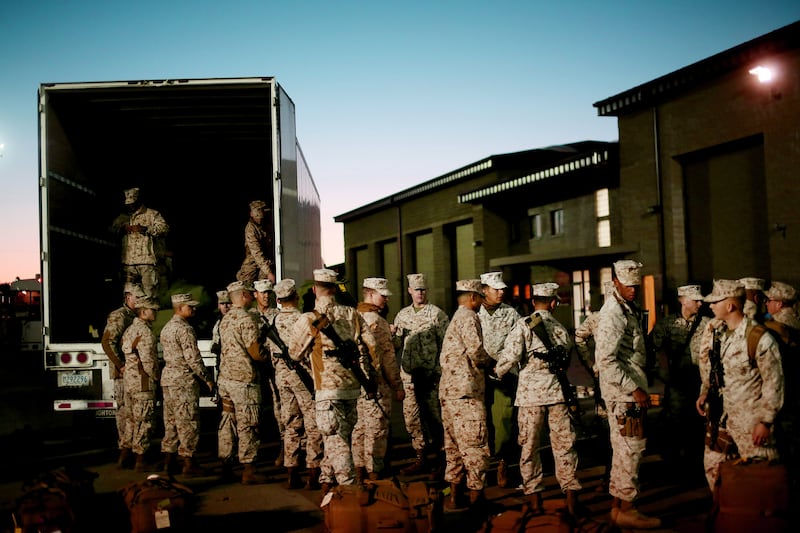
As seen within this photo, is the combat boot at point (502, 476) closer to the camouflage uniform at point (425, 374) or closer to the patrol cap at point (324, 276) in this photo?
the camouflage uniform at point (425, 374)

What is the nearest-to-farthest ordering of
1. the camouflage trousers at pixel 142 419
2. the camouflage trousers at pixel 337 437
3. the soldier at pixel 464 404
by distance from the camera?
the camouflage trousers at pixel 337 437
the soldier at pixel 464 404
the camouflage trousers at pixel 142 419

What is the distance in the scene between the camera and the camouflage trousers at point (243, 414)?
7.62 m

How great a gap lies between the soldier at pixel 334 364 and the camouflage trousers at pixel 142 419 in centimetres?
254

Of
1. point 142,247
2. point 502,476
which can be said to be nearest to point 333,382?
point 502,476

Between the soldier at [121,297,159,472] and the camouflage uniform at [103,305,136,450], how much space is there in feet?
0.95

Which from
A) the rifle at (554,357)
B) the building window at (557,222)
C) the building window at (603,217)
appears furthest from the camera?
the building window at (557,222)

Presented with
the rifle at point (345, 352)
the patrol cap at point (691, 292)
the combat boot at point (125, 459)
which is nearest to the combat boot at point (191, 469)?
the combat boot at point (125, 459)

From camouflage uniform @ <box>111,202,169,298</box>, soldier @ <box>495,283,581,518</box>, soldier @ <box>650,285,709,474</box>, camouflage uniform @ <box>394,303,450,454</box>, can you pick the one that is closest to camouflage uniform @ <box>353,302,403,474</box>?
camouflage uniform @ <box>394,303,450,454</box>

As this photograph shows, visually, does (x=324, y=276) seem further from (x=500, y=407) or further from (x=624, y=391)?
(x=624, y=391)

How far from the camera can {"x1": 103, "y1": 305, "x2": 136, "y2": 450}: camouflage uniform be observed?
8.68 m

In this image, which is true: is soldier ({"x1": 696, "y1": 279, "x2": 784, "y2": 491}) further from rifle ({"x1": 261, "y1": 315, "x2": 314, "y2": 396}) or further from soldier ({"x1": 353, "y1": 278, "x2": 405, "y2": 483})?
rifle ({"x1": 261, "y1": 315, "x2": 314, "y2": 396})

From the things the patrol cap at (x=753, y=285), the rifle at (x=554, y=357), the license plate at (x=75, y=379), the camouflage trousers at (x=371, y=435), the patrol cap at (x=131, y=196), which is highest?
the patrol cap at (x=131, y=196)

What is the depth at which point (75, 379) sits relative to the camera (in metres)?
9.21

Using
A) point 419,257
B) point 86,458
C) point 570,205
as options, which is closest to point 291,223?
point 86,458
